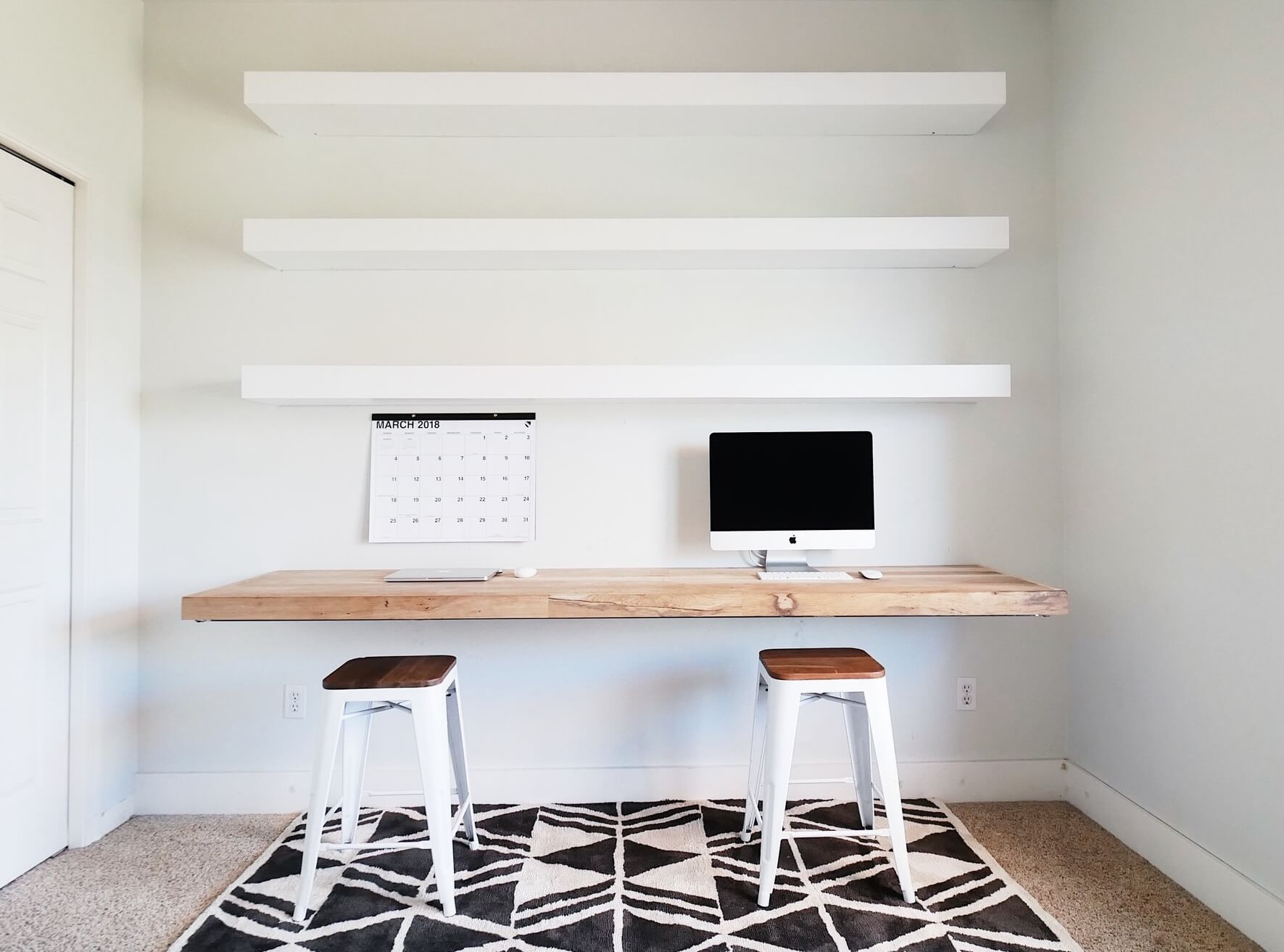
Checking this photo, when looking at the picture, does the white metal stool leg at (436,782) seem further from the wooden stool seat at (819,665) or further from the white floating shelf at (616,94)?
the white floating shelf at (616,94)

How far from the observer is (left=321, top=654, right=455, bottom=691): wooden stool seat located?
1.81m

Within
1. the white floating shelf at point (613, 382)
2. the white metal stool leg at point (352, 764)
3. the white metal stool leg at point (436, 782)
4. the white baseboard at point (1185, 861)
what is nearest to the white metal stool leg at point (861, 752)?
the white baseboard at point (1185, 861)

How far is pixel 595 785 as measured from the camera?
2404 mm

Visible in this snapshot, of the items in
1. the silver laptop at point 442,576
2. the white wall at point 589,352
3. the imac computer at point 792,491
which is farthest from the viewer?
the white wall at point 589,352

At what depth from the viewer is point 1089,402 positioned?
2.31 metres

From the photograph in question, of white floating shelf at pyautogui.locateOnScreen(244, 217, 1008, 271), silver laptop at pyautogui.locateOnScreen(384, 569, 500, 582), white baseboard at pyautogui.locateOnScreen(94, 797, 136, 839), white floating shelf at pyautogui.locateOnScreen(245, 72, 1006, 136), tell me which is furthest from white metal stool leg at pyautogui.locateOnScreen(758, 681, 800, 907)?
white baseboard at pyautogui.locateOnScreen(94, 797, 136, 839)

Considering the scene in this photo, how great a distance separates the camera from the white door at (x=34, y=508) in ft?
6.43

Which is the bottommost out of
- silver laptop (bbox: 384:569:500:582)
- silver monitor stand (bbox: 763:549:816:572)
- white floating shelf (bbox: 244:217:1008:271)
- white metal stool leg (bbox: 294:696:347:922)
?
white metal stool leg (bbox: 294:696:347:922)

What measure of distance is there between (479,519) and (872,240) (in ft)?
5.39

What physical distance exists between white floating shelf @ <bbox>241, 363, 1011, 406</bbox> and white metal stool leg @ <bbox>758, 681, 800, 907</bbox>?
941mm

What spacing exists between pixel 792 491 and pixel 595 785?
4.09ft

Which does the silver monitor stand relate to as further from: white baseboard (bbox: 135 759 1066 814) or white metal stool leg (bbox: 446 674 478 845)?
white metal stool leg (bbox: 446 674 478 845)

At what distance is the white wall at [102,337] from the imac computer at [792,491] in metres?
2.02

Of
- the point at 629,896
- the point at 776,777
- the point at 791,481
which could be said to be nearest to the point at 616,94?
the point at 791,481
